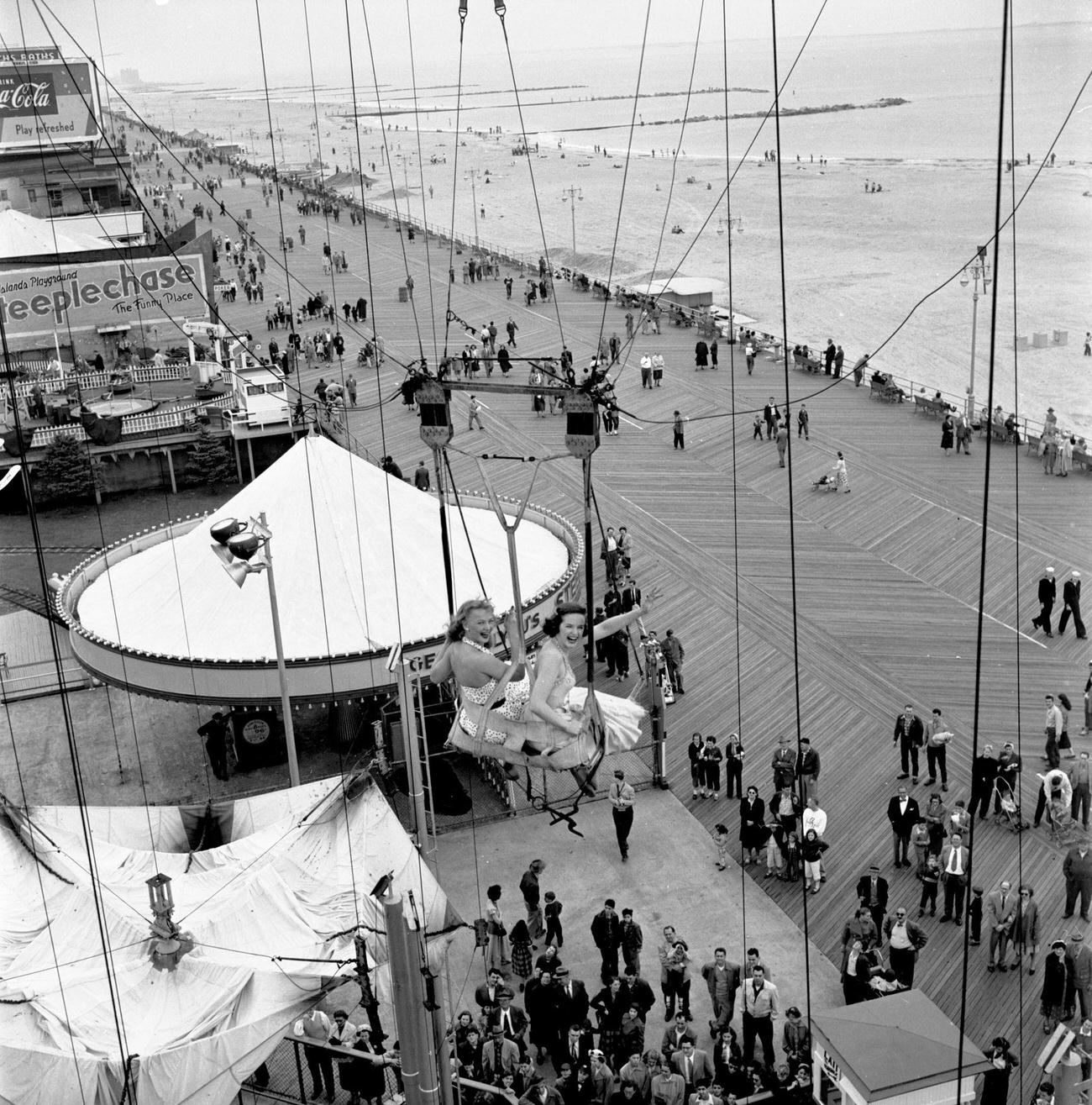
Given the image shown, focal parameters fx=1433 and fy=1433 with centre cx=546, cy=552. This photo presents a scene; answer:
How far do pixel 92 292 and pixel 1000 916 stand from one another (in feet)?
119

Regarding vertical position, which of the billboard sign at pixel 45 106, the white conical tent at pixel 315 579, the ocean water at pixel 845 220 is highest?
the billboard sign at pixel 45 106

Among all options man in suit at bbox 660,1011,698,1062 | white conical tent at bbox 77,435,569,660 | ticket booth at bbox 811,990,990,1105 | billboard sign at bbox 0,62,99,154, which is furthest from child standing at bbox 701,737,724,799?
billboard sign at bbox 0,62,99,154

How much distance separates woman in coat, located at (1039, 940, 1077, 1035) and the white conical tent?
959 cm

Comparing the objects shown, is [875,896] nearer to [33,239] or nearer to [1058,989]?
[1058,989]

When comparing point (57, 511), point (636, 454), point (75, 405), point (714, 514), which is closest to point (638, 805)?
point (714, 514)

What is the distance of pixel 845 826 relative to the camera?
738 inches

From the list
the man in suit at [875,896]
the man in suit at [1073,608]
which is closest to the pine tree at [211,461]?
the man in suit at [1073,608]

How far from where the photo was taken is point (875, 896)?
16859 millimetres

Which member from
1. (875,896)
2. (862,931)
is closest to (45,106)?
(875,896)

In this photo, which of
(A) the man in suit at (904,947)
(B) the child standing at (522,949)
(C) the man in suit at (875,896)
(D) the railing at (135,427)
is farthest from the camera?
(D) the railing at (135,427)

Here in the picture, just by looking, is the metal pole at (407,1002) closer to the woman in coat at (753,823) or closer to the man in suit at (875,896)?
the man in suit at (875,896)

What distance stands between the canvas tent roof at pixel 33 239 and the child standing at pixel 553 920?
118 feet

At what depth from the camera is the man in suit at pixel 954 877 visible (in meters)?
16.2

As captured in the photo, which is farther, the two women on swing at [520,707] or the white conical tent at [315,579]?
the white conical tent at [315,579]
